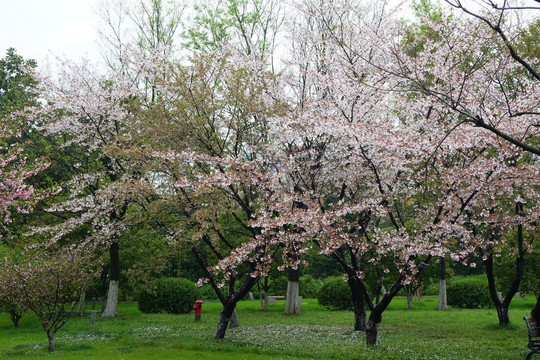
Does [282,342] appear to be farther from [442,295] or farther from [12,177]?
[442,295]

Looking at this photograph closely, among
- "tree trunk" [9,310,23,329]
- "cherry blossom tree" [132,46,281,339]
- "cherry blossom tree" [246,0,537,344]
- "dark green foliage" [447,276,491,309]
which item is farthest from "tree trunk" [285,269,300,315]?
"tree trunk" [9,310,23,329]

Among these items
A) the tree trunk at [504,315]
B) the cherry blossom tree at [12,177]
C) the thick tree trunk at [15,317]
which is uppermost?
the cherry blossom tree at [12,177]

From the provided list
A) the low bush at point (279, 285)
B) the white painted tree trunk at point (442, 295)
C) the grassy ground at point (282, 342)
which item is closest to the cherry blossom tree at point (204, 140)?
the grassy ground at point (282, 342)

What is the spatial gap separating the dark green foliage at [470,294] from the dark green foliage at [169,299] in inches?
533

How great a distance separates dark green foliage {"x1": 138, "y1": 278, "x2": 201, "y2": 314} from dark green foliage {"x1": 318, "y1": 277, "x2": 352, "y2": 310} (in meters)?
6.65

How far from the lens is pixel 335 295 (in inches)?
829

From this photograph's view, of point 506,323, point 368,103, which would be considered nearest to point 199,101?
point 368,103

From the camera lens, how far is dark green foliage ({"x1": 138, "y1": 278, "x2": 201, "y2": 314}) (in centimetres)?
2019

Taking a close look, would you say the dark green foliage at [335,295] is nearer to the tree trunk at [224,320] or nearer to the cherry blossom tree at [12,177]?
the tree trunk at [224,320]

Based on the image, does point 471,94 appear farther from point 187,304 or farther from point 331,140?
point 187,304

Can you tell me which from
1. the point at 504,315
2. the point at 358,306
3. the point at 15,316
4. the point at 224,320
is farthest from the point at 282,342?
the point at 15,316

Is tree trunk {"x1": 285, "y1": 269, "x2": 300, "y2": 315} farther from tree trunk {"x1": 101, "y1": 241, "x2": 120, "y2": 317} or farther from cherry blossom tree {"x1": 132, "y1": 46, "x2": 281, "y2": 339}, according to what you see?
tree trunk {"x1": 101, "y1": 241, "x2": 120, "y2": 317}

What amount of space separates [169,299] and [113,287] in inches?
126

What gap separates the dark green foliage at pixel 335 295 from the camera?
20.9 meters
